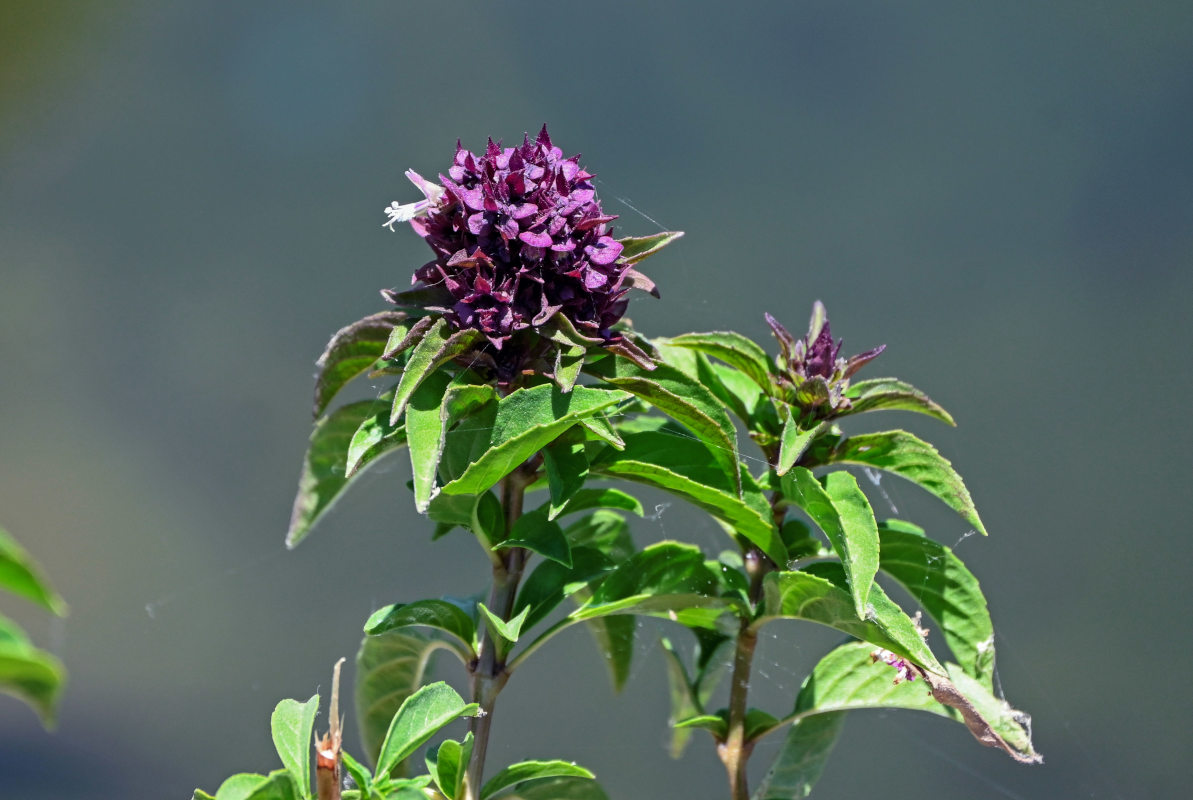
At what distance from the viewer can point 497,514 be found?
2.36 feet

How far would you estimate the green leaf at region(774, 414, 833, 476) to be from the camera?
2.16ft

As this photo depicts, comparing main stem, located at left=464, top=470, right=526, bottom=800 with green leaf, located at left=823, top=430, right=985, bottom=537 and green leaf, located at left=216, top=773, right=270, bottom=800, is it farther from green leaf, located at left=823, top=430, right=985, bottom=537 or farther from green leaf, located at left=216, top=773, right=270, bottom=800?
green leaf, located at left=823, top=430, right=985, bottom=537

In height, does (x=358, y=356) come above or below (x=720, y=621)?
above

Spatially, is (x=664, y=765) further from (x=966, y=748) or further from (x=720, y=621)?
(x=720, y=621)

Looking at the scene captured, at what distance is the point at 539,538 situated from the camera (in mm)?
683

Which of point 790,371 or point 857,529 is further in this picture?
point 790,371

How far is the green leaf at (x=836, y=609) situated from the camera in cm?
63

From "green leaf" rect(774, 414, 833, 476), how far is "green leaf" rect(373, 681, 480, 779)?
25cm

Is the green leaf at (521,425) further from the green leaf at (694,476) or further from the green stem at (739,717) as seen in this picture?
the green stem at (739,717)

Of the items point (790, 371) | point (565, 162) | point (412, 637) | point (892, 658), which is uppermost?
point (565, 162)

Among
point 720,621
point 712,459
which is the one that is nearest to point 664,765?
point 720,621

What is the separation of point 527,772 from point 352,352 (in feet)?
1.04

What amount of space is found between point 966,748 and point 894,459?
133cm

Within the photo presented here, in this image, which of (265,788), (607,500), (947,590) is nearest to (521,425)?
(607,500)
